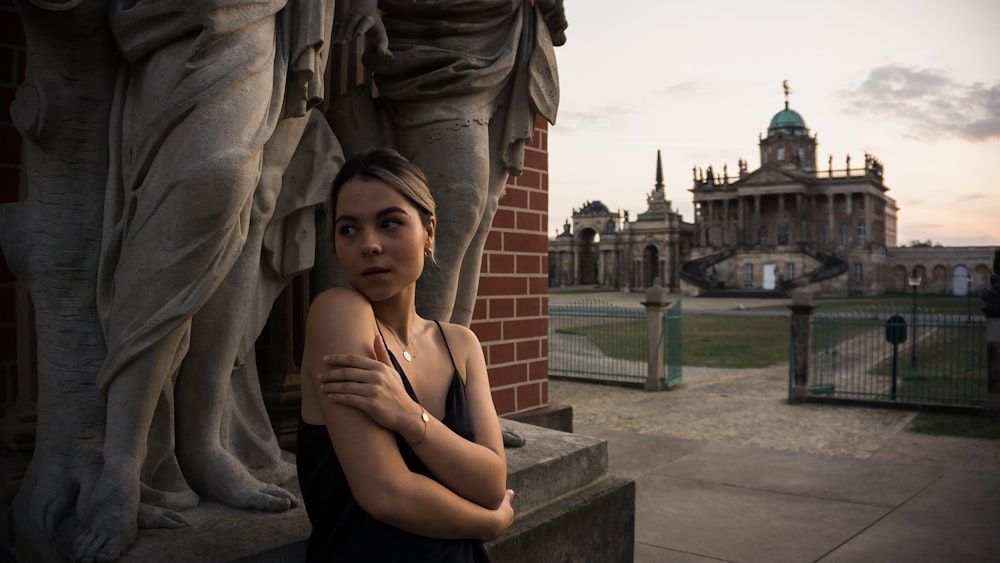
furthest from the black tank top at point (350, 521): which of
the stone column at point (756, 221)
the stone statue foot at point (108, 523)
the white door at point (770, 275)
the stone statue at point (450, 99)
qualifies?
the stone column at point (756, 221)

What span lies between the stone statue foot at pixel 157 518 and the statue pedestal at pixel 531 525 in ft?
0.05

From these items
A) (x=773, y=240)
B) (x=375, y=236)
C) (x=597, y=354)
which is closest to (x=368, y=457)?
(x=375, y=236)

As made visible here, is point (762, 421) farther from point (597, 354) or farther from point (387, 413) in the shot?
point (387, 413)

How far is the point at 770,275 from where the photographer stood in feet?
205

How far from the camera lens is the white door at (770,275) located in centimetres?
6201

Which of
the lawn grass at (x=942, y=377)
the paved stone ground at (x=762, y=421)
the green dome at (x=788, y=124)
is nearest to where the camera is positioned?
the paved stone ground at (x=762, y=421)

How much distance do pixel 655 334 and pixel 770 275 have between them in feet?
180

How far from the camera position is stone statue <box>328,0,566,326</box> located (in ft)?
7.44

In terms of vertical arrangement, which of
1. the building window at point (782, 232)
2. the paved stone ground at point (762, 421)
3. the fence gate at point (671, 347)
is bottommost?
the paved stone ground at point (762, 421)

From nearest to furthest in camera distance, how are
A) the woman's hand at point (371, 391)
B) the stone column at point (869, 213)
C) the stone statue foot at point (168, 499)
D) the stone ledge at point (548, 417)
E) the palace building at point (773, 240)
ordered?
the woman's hand at point (371, 391), the stone statue foot at point (168, 499), the stone ledge at point (548, 417), the palace building at point (773, 240), the stone column at point (869, 213)

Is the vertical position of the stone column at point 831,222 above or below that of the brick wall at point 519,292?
above

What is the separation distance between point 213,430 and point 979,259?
73.9m

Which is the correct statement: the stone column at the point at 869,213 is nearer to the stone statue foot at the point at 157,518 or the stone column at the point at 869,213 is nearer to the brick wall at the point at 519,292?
the brick wall at the point at 519,292

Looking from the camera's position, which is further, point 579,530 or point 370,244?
point 579,530
